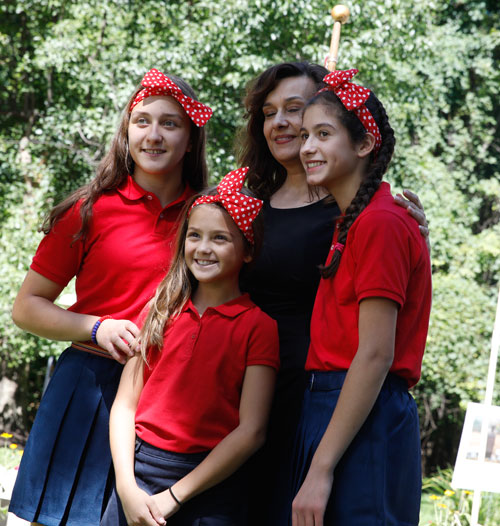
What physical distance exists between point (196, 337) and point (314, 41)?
687cm

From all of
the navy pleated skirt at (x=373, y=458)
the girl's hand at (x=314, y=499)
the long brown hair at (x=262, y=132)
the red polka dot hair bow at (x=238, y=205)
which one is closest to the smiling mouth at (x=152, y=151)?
the red polka dot hair bow at (x=238, y=205)

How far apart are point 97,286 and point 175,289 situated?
0.85ft

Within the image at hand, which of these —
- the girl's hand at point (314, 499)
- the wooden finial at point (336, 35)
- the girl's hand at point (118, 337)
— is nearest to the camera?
the girl's hand at point (314, 499)

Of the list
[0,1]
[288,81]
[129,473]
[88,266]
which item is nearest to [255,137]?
[288,81]

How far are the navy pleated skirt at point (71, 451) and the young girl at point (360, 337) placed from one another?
0.63 metres

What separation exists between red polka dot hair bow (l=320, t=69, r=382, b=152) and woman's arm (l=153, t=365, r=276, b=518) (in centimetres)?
76

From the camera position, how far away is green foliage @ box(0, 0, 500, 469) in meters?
7.67

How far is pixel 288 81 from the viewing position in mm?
2379

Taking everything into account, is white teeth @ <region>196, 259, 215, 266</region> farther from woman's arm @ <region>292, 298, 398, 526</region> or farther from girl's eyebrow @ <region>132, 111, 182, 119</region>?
woman's arm @ <region>292, 298, 398, 526</region>

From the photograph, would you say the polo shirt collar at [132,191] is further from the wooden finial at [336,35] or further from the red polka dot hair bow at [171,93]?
the wooden finial at [336,35]

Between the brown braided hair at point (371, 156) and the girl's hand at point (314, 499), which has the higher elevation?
the brown braided hair at point (371, 156)

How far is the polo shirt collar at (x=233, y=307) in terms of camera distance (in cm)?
209

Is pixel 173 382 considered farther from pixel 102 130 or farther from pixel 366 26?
pixel 366 26

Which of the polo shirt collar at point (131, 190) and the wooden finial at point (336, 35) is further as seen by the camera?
the wooden finial at point (336, 35)
